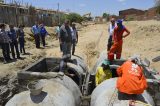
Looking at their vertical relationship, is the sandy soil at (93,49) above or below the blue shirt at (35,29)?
below

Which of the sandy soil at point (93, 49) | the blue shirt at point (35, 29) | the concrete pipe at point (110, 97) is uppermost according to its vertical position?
the concrete pipe at point (110, 97)

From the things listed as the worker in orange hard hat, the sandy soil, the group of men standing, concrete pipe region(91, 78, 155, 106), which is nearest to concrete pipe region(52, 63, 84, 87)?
concrete pipe region(91, 78, 155, 106)

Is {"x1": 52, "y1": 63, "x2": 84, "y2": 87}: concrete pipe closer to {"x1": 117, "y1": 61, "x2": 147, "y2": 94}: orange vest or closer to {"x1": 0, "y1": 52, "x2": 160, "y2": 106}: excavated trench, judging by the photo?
{"x1": 0, "y1": 52, "x2": 160, "y2": 106}: excavated trench

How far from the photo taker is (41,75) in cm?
682

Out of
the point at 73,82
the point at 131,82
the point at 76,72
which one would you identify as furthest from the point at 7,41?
the point at 131,82

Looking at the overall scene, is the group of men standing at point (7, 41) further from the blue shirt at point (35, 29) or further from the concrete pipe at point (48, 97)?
the concrete pipe at point (48, 97)

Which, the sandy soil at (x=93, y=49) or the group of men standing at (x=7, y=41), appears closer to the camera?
the group of men standing at (x=7, y=41)

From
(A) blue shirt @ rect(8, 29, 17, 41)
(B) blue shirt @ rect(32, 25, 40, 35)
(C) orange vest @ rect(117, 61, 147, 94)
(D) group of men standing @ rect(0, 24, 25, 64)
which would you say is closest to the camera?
(C) orange vest @ rect(117, 61, 147, 94)

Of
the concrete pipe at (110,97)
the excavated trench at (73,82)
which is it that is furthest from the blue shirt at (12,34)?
the concrete pipe at (110,97)

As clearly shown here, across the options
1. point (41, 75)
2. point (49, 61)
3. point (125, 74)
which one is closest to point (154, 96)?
point (125, 74)

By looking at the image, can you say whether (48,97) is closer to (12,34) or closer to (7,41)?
(7,41)

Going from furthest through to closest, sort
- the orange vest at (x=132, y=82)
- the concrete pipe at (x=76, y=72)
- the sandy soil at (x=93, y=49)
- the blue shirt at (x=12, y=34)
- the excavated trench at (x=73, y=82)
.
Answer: the blue shirt at (x=12, y=34) → the sandy soil at (x=93, y=49) → the concrete pipe at (x=76, y=72) → the excavated trench at (x=73, y=82) → the orange vest at (x=132, y=82)

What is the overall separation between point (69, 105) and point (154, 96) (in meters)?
1.87

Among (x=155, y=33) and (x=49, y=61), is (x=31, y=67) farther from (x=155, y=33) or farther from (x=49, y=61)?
(x=155, y=33)
